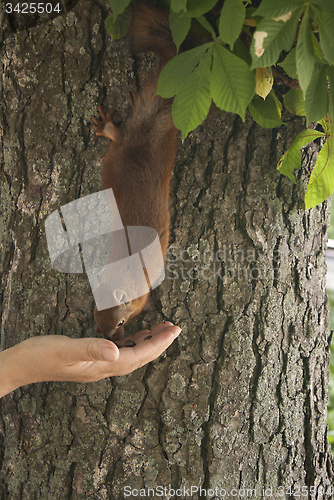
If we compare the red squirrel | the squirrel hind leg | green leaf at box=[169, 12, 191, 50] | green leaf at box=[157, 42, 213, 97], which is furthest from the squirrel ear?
green leaf at box=[169, 12, 191, 50]

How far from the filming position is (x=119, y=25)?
1.28 meters

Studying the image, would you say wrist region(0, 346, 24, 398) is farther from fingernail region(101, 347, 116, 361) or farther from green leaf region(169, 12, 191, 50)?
green leaf region(169, 12, 191, 50)

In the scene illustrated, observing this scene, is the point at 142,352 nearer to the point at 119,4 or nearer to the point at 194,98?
the point at 194,98

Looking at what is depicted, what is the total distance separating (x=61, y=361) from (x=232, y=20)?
112 cm

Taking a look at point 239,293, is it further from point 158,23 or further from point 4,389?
point 158,23

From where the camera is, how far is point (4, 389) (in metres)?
1.28

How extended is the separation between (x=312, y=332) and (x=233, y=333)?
39 cm

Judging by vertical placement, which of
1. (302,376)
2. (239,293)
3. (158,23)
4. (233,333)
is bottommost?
(302,376)

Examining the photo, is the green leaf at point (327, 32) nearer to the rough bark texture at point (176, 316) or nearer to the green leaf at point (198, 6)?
the green leaf at point (198, 6)

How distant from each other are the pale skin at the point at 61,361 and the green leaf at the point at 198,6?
1001 millimetres

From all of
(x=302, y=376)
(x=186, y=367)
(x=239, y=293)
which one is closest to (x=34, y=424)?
(x=186, y=367)

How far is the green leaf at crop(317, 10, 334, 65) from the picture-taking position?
0.82m

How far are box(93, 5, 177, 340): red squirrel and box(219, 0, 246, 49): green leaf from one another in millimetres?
501

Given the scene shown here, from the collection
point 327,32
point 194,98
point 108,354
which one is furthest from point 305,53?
point 108,354
